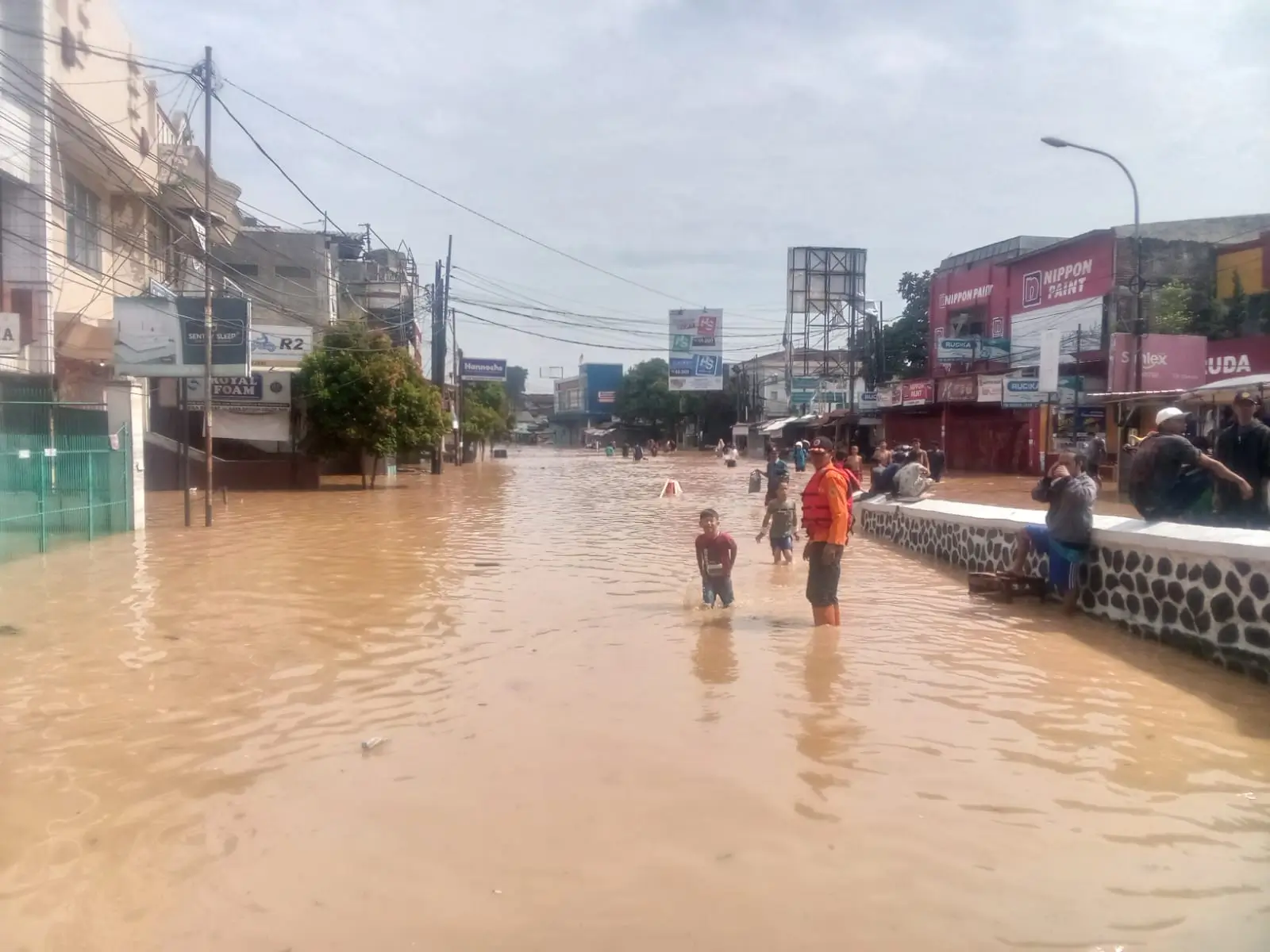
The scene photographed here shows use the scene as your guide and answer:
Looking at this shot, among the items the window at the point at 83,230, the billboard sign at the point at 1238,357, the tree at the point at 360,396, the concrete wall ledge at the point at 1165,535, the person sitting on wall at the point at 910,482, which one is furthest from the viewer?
the tree at the point at 360,396

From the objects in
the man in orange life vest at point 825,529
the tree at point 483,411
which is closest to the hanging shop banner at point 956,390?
the tree at point 483,411

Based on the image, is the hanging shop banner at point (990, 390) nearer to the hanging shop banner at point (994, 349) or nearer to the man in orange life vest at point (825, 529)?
the hanging shop banner at point (994, 349)

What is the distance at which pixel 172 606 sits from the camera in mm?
11492

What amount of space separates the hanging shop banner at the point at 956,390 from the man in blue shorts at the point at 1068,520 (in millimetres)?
30811

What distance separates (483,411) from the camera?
63.7 meters

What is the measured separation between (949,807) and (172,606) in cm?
898

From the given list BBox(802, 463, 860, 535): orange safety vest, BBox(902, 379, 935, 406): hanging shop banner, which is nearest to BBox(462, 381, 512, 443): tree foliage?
BBox(902, 379, 935, 406): hanging shop banner

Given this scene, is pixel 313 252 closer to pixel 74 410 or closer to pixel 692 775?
pixel 74 410

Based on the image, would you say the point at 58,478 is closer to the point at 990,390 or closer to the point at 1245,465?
the point at 1245,465

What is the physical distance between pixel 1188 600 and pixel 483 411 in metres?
56.9

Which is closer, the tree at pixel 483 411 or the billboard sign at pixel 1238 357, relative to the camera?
the billboard sign at pixel 1238 357

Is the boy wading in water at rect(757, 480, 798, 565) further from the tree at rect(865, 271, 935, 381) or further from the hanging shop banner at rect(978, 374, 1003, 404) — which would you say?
the tree at rect(865, 271, 935, 381)

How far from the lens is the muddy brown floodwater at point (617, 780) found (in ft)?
14.0

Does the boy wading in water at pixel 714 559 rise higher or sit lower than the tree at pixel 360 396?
lower
